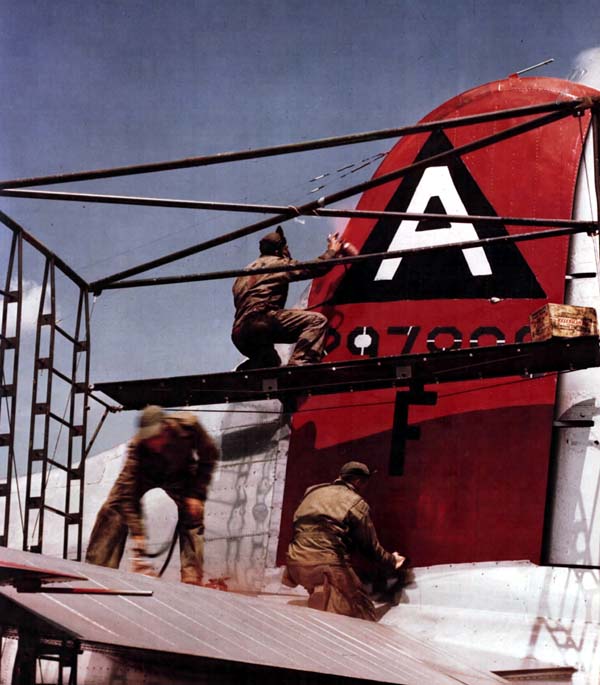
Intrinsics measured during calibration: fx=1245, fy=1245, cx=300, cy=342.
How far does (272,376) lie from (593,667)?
195 inches

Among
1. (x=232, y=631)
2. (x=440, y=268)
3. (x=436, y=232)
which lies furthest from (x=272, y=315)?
(x=232, y=631)

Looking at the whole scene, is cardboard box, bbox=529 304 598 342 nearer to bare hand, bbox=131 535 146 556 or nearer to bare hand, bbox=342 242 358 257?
bare hand, bbox=342 242 358 257

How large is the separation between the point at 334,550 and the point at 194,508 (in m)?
1.54

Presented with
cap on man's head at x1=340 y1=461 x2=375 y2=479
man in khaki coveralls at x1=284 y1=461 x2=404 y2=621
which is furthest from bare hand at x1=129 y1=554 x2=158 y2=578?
cap on man's head at x1=340 y1=461 x2=375 y2=479

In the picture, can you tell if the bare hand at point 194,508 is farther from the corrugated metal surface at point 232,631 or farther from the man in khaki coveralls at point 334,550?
the corrugated metal surface at point 232,631

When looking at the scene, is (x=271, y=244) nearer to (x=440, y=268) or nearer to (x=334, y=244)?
(x=334, y=244)

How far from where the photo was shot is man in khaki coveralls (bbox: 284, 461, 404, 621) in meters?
12.2

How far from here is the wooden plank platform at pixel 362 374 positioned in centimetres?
1269

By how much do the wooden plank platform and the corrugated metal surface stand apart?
3242mm

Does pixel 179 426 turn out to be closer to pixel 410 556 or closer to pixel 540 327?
pixel 410 556

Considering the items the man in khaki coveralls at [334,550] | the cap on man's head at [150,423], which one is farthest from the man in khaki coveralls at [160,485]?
the man in khaki coveralls at [334,550]

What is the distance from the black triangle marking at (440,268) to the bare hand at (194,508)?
3.15 metres

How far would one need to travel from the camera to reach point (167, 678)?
7.55 metres

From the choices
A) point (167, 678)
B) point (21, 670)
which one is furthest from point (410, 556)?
point (21, 670)
